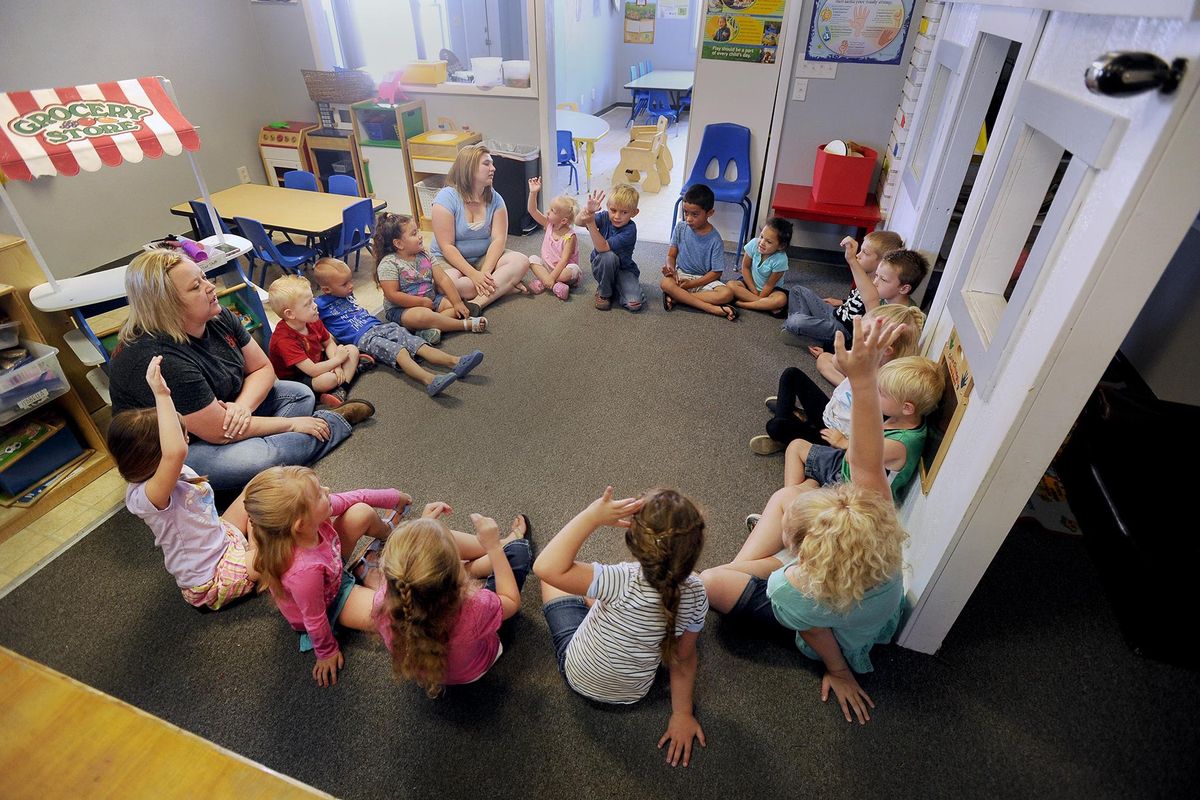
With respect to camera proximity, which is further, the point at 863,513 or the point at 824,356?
the point at 824,356

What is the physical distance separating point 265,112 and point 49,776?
246 inches

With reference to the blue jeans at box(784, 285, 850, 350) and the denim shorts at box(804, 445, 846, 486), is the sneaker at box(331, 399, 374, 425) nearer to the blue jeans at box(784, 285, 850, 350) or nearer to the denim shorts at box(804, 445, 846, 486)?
the denim shorts at box(804, 445, 846, 486)

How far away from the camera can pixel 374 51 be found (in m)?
5.57

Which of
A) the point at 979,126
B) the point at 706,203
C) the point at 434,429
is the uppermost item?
the point at 979,126

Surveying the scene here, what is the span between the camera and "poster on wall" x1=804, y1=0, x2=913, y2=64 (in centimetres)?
379

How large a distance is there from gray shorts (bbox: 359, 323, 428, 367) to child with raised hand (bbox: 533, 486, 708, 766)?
203 centimetres

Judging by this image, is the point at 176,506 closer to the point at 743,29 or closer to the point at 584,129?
the point at 743,29

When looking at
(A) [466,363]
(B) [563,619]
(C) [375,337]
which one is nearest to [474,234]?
(C) [375,337]

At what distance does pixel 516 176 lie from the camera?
491cm

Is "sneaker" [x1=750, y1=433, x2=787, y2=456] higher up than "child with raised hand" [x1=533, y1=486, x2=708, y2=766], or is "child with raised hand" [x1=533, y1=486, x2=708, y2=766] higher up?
"child with raised hand" [x1=533, y1=486, x2=708, y2=766]

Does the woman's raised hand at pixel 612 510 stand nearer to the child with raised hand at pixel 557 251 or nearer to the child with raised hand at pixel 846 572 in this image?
the child with raised hand at pixel 846 572

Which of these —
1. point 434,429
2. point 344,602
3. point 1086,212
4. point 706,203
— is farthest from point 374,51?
point 1086,212

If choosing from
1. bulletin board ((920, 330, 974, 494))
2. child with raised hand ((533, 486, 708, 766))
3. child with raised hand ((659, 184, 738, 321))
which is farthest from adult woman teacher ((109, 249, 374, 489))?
bulletin board ((920, 330, 974, 494))

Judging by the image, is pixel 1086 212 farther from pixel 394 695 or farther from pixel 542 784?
pixel 394 695
